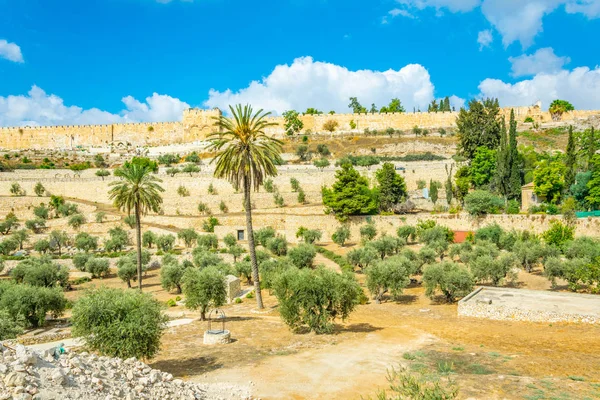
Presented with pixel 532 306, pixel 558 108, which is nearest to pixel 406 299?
pixel 532 306

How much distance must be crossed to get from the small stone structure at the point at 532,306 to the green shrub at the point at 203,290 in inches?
390

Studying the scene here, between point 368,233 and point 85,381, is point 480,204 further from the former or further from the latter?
point 85,381

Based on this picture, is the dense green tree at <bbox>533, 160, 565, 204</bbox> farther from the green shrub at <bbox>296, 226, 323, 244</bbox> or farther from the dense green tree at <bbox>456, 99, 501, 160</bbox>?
the green shrub at <bbox>296, 226, 323, 244</bbox>

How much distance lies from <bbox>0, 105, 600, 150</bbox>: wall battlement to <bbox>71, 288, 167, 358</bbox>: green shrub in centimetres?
7369

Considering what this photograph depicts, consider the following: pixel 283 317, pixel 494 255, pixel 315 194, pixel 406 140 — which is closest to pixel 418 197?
pixel 315 194

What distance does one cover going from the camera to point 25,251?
1535 inches

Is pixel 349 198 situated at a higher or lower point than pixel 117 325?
higher

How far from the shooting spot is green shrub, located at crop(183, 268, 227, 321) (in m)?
19.4

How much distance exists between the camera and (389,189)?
146ft

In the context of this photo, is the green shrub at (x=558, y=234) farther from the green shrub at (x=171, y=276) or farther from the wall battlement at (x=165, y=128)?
the wall battlement at (x=165, y=128)

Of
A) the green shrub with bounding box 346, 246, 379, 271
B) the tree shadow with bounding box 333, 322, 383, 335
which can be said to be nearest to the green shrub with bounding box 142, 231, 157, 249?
the green shrub with bounding box 346, 246, 379, 271

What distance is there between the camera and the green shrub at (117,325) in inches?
473

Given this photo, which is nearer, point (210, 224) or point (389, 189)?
point (210, 224)

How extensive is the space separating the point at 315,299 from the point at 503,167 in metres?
29.0
